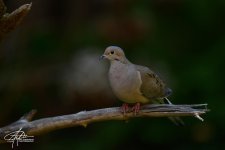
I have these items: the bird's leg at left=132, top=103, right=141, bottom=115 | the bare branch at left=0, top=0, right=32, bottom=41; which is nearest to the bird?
the bird's leg at left=132, top=103, right=141, bottom=115

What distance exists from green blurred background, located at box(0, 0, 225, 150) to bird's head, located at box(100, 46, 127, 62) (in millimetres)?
2829

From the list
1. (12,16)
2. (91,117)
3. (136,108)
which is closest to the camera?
(12,16)

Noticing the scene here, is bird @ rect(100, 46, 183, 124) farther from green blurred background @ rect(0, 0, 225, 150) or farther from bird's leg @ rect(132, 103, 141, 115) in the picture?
green blurred background @ rect(0, 0, 225, 150)

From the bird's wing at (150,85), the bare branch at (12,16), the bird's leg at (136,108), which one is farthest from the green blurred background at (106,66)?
the bare branch at (12,16)

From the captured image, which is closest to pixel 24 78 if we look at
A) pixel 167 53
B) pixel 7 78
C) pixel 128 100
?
pixel 7 78

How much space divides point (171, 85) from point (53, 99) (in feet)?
4.79

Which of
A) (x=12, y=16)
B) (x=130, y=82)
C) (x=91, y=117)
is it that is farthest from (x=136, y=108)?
(x=12, y=16)

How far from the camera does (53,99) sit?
8.00 metres

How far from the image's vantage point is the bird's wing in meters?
4.39

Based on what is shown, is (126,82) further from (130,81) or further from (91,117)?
(91,117)

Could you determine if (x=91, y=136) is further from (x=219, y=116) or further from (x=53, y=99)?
(x=219, y=116)

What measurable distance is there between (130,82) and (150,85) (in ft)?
0.77

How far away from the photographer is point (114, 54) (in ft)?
14.3

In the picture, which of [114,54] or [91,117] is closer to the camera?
[91,117]
